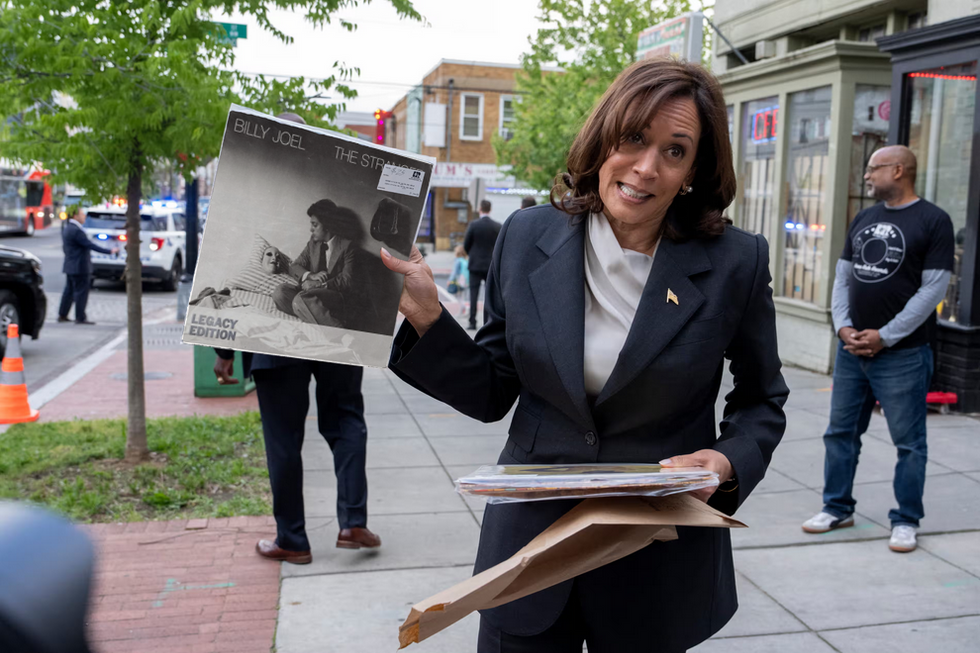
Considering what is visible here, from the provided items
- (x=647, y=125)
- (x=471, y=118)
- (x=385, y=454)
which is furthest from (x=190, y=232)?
(x=471, y=118)

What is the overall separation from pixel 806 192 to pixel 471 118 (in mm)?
34606

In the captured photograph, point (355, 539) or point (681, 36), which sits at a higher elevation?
point (681, 36)

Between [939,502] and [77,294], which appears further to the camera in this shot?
[77,294]

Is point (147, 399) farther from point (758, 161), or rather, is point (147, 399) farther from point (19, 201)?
point (19, 201)

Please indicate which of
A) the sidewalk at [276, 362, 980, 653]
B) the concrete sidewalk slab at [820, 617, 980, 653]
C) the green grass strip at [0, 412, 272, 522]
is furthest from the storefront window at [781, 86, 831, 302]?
the concrete sidewalk slab at [820, 617, 980, 653]

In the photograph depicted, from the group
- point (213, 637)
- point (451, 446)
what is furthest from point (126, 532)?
point (451, 446)

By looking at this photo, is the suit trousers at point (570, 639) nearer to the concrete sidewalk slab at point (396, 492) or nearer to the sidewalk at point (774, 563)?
the sidewalk at point (774, 563)

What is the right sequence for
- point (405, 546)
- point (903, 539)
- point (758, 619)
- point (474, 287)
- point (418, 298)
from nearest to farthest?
point (418, 298) → point (758, 619) → point (903, 539) → point (405, 546) → point (474, 287)

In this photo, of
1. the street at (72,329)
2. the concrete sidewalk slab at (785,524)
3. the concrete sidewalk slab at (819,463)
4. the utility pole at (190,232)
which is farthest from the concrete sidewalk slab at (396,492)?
the utility pole at (190,232)

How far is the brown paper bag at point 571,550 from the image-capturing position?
5.43 ft

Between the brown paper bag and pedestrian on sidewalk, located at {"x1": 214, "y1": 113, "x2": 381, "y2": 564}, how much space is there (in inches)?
118

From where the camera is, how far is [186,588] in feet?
15.1

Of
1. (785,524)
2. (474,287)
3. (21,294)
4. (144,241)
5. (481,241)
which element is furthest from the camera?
(144,241)

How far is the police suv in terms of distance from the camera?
21.5m
